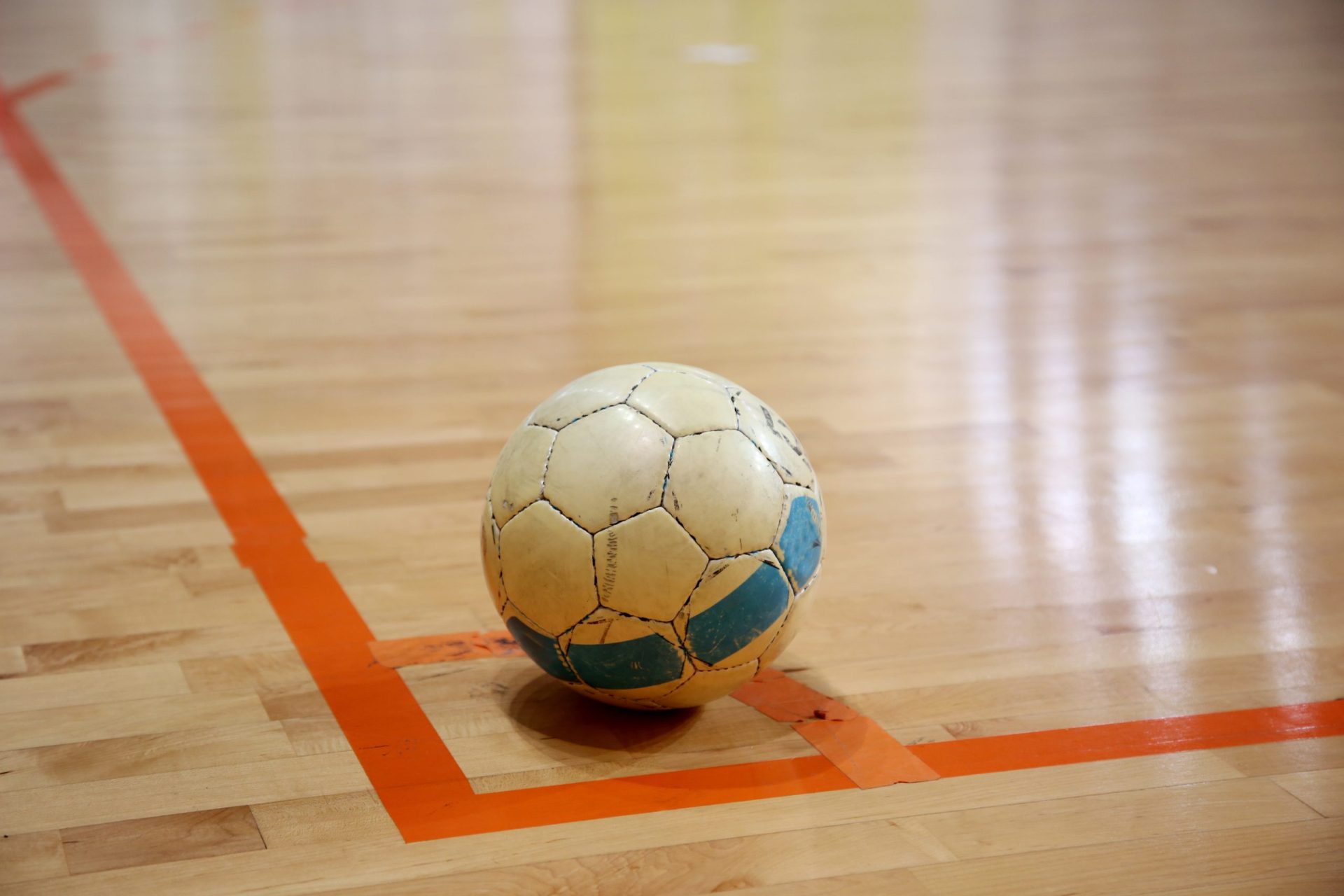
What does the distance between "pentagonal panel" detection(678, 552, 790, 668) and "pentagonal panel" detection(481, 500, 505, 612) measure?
0.31 meters

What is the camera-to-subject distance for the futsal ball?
86.8 inches

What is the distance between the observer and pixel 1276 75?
375 inches

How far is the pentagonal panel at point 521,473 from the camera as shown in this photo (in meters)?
2.29

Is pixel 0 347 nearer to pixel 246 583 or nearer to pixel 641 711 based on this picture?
pixel 246 583

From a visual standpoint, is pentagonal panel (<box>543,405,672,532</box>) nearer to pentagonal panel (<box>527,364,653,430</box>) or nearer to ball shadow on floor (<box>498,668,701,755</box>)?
pentagonal panel (<box>527,364,653,430</box>)

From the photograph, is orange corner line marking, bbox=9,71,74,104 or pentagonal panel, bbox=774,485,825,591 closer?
pentagonal panel, bbox=774,485,825,591

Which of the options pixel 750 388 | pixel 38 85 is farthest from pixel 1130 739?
pixel 38 85

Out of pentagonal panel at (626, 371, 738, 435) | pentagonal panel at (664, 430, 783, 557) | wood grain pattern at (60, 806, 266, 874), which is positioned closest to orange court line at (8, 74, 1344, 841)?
wood grain pattern at (60, 806, 266, 874)

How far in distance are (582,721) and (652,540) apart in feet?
1.34

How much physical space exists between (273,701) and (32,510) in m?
1.09

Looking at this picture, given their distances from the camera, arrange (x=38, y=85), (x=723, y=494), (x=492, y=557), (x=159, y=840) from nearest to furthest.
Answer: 1. (x=159, y=840)
2. (x=723, y=494)
3. (x=492, y=557)
4. (x=38, y=85)

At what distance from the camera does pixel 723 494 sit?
222cm

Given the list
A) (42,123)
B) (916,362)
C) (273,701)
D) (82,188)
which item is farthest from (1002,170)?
(273,701)

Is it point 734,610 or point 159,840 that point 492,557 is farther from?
point 159,840
